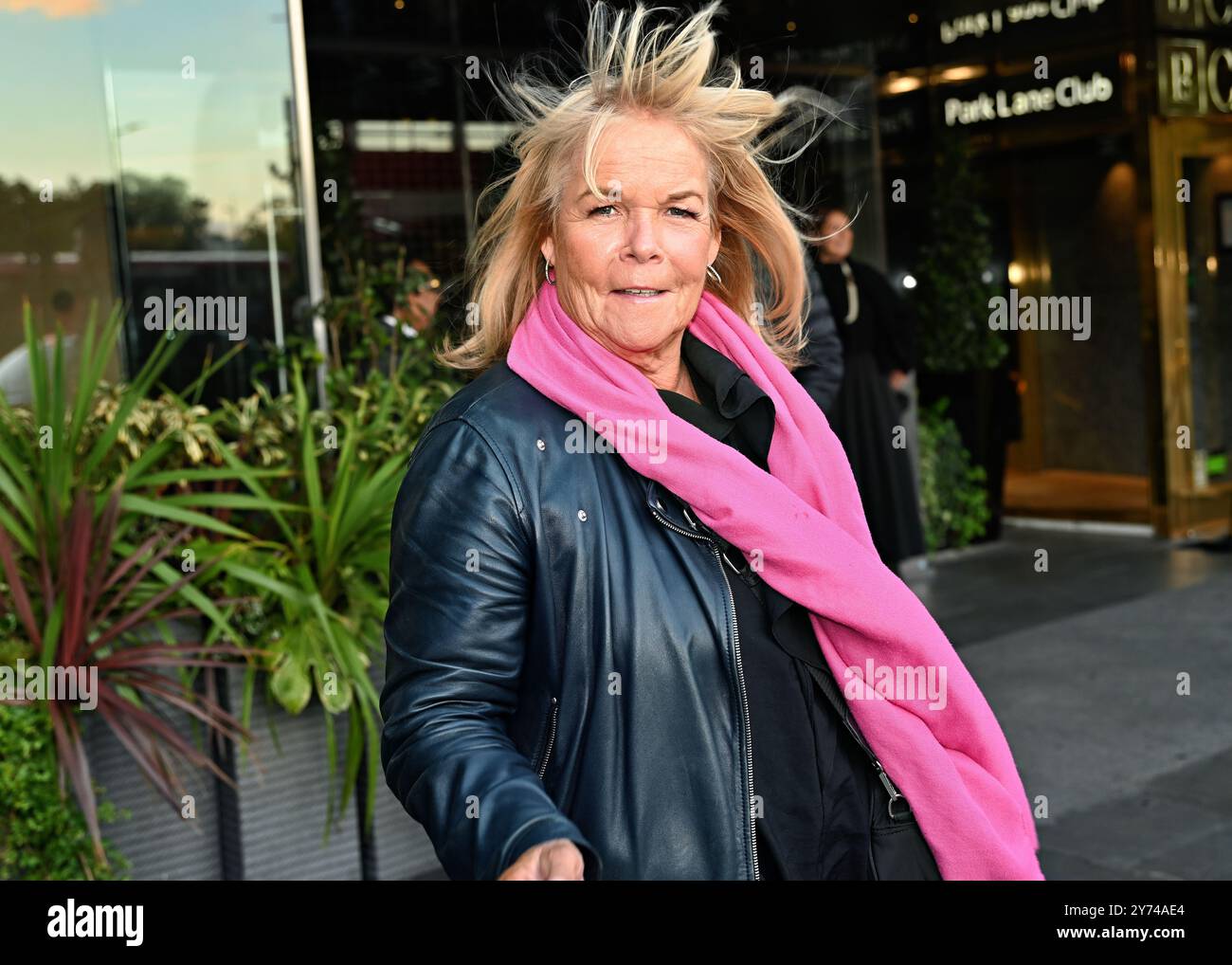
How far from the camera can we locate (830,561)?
1908 millimetres

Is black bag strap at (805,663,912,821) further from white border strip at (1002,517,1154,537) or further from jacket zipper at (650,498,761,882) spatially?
white border strip at (1002,517,1154,537)

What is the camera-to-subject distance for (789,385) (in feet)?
6.89

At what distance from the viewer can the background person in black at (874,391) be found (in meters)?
6.82

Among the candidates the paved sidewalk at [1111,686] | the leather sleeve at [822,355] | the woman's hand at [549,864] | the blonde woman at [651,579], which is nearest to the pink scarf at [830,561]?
the blonde woman at [651,579]

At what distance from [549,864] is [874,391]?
5.64 meters

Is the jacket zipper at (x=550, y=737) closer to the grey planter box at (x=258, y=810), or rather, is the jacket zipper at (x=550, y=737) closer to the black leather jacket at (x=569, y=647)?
the black leather jacket at (x=569, y=647)

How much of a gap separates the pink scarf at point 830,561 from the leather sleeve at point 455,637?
19 cm

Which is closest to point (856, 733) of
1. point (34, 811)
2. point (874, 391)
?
point (34, 811)

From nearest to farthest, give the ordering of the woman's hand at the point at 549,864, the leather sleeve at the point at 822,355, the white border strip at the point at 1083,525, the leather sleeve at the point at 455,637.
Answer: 1. the woman's hand at the point at 549,864
2. the leather sleeve at the point at 455,637
3. the leather sleeve at the point at 822,355
4. the white border strip at the point at 1083,525

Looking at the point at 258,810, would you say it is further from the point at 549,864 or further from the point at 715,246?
the point at 549,864

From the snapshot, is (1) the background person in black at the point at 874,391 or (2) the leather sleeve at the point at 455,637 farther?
(1) the background person in black at the point at 874,391

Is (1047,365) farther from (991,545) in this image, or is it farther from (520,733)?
(520,733)
